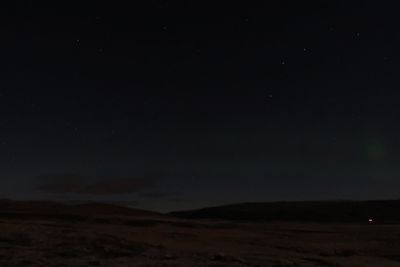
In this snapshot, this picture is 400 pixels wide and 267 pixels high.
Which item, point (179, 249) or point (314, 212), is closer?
point (179, 249)

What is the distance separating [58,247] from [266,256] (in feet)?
25.3

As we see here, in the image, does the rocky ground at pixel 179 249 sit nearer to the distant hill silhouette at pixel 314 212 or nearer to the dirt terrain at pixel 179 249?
the dirt terrain at pixel 179 249

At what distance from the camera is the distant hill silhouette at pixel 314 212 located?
65.8 meters

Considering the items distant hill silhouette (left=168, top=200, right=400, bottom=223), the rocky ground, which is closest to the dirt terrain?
the rocky ground

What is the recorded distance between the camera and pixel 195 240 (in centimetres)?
2827

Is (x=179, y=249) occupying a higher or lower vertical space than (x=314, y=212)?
lower

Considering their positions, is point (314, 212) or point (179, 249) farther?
point (314, 212)

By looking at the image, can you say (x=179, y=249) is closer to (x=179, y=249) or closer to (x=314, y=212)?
(x=179, y=249)

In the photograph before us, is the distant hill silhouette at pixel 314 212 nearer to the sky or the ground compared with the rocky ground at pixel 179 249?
nearer to the sky

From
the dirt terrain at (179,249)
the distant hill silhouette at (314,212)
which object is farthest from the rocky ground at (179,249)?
the distant hill silhouette at (314,212)

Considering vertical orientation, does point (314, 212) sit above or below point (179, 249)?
above

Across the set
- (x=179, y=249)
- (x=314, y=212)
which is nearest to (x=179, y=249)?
(x=179, y=249)

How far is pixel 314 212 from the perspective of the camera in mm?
71625

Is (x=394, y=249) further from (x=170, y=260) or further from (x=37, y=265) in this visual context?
(x=37, y=265)
